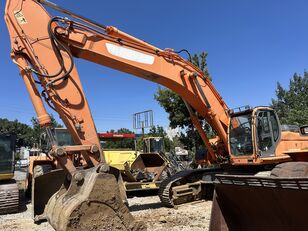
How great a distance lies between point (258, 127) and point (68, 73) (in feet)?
14.7

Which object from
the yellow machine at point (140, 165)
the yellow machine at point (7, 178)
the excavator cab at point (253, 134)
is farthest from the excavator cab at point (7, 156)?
the excavator cab at point (253, 134)

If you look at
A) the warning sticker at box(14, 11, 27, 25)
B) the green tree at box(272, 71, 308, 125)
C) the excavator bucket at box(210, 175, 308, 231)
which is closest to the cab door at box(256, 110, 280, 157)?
the excavator bucket at box(210, 175, 308, 231)

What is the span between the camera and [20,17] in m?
6.84

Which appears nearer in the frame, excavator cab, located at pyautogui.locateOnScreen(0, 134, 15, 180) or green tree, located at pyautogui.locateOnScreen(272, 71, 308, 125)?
excavator cab, located at pyautogui.locateOnScreen(0, 134, 15, 180)

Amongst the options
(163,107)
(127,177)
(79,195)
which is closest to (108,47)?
(79,195)

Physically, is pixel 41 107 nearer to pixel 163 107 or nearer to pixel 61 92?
pixel 61 92

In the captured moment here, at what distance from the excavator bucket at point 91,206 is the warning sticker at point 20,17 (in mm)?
3028

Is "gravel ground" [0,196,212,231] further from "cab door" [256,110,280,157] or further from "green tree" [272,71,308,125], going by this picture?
"green tree" [272,71,308,125]

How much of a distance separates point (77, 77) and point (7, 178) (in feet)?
18.0

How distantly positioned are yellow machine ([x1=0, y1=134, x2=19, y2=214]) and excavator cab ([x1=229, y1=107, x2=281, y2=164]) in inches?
229

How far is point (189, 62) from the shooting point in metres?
9.48

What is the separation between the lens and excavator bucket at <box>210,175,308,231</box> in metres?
4.15

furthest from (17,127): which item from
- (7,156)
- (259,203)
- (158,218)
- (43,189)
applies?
(259,203)

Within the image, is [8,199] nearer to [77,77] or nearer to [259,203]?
[77,77]
